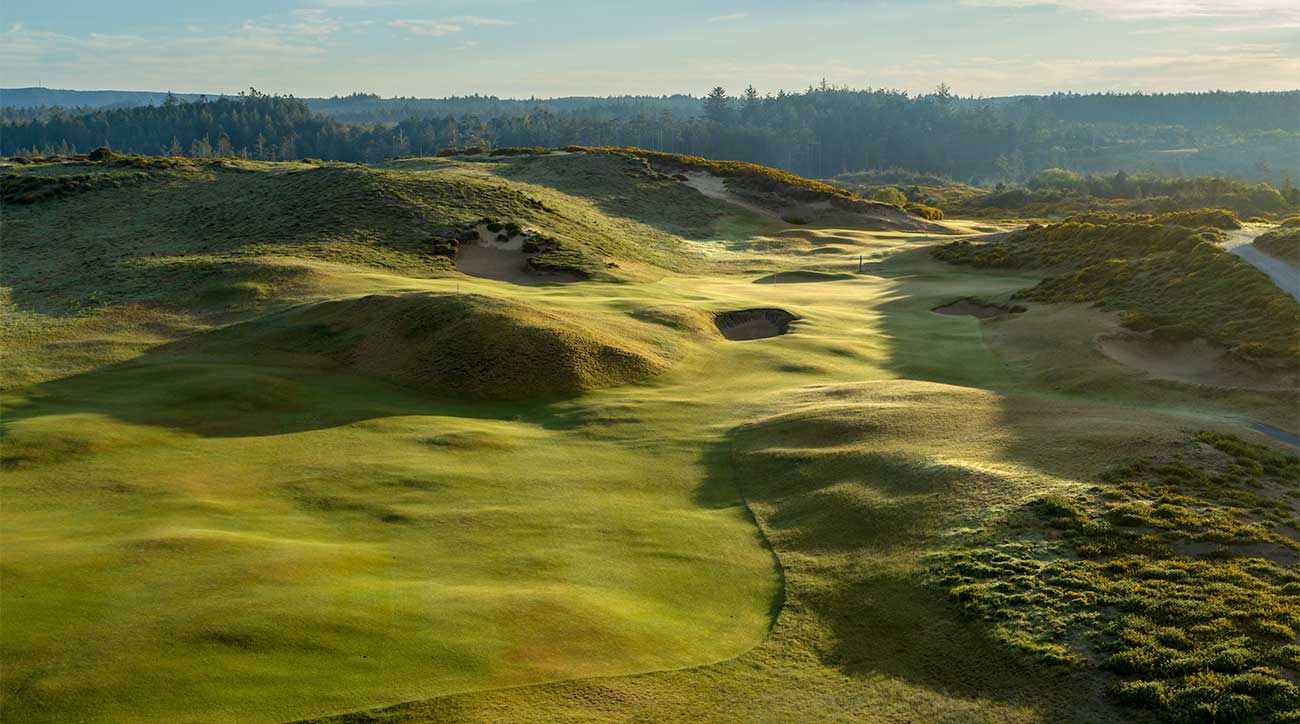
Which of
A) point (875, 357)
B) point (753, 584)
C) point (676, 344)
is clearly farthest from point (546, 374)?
point (753, 584)

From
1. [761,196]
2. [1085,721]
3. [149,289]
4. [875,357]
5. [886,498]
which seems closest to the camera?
[1085,721]

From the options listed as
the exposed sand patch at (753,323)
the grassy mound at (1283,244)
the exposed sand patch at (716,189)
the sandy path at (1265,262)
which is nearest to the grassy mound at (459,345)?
Result: the exposed sand patch at (753,323)

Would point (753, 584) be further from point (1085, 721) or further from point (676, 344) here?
point (676, 344)

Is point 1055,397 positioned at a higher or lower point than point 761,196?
lower

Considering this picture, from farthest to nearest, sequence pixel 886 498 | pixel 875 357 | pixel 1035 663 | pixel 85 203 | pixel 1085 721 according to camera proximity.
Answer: pixel 85 203, pixel 875 357, pixel 886 498, pixel 1035 663, pixel 1085 721

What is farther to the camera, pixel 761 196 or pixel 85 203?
pixel 761 196

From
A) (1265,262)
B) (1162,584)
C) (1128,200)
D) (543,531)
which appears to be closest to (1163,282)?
(1265,262)

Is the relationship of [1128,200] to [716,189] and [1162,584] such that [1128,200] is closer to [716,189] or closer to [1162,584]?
[716,189]
